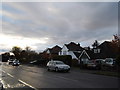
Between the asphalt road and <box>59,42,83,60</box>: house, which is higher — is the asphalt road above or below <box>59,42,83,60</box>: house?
below

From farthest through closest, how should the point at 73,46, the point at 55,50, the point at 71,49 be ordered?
1. the point at 55,50
2. the point at 73,46
3. the point at 71,49

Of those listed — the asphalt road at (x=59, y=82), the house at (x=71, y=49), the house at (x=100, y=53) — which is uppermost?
the house at (x=71, y=49)

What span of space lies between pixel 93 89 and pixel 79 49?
7198 centimetres

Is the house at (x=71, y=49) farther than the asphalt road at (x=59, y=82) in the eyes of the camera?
Yes

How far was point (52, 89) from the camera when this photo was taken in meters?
11.7

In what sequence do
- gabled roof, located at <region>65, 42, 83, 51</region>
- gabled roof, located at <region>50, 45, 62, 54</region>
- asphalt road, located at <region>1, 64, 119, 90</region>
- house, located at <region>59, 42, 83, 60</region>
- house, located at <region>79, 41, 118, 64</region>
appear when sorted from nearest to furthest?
asphalt road, located at <region>1, 64, 119, 90</region> → house, located at <region>79, 41, 118, 64</region> → house, located at <region>59, 42, 83, 60</region> → gabled roof, located at <region>65, 42, 83, 51</region> → gabled roof, located at <region>50, 45, 62, 54</region>

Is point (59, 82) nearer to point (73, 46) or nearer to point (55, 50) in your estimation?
point (73, 46)

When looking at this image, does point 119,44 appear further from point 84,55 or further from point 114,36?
point 84,55

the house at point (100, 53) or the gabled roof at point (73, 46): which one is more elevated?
the gabled roof at point (73, 46)

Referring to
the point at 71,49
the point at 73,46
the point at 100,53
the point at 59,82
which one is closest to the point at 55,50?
the point at 73,46

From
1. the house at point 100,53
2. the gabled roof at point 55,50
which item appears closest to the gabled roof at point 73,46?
the house at point 100,53

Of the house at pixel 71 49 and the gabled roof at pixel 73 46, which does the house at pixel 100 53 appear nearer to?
the house at pixel 71 49

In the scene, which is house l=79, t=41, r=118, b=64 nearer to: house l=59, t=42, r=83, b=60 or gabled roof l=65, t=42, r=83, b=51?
house l=59, t=42, r=83, b=60

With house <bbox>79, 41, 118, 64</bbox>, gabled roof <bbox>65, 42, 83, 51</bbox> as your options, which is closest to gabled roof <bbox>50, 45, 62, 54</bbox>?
gabled roof <bbox>65, 42, 83, 51</bbox>
